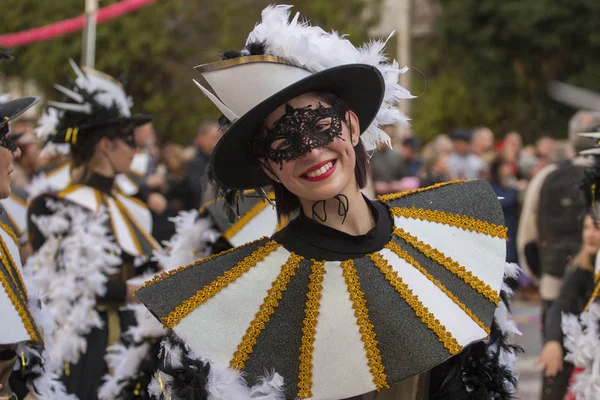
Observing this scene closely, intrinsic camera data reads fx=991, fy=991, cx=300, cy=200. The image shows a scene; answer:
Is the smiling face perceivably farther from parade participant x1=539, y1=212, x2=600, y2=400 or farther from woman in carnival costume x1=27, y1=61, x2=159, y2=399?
woman in carnival costume x1=27, y1=61, x2=159, y2=399

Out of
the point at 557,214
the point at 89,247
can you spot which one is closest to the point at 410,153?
the point at 557,214

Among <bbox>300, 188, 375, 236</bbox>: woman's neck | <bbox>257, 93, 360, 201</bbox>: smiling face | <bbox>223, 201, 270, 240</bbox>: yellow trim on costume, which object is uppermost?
<bbox>257, 93, 360, 201</bbox>: smiling face

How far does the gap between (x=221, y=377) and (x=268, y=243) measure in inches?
19.5

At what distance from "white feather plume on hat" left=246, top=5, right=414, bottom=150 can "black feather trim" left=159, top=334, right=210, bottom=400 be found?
950mm

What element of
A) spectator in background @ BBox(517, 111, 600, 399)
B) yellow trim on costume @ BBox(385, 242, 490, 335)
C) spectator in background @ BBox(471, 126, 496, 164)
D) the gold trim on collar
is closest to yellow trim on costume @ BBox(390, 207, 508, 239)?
yellow trim on costume @ BBox(385, 242, 490, 335)

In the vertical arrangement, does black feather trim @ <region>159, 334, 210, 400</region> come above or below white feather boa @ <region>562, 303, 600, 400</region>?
above

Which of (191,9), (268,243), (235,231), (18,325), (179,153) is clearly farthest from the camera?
(191,9)

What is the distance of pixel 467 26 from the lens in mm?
22438

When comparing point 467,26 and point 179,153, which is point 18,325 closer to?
point 179,153

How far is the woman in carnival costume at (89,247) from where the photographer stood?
18.8 ft

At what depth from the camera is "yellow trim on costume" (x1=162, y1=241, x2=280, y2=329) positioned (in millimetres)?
2967

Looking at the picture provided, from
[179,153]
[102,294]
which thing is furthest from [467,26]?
[102,294]

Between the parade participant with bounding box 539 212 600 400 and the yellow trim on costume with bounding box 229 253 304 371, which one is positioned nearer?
the yellow trim on costume with bounding box 229 253 304 371

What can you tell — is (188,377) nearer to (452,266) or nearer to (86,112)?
(452,266)
